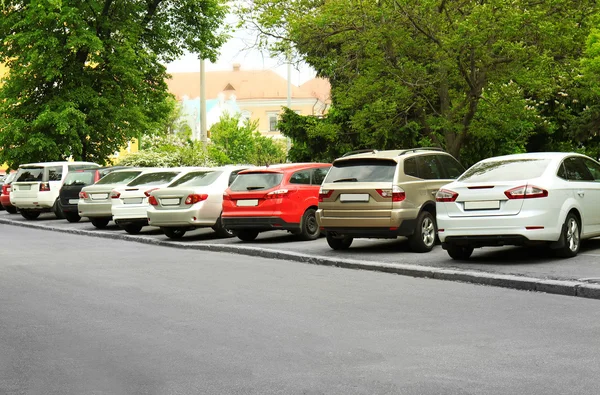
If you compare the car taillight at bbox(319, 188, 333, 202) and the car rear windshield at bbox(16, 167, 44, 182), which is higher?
the car rear windshield at bbox(16, 167, 44, 182)

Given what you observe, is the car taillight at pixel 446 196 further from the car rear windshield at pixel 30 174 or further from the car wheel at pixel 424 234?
the car rear windshield at pixel 30 174

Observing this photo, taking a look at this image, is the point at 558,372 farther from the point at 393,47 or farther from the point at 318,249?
the point at 393,47

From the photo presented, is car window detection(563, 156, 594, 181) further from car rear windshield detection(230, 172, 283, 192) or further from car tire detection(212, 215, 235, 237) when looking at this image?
car tire detection(212, 215, 235, 237)

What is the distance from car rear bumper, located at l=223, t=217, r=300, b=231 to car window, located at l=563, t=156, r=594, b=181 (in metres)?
5.68

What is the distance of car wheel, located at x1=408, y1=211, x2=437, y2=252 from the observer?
14445 millimetres

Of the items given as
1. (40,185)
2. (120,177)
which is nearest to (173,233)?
(120,177)

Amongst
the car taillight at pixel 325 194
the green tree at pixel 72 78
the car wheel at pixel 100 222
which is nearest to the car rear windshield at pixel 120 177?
the car wheel at pixel 100 222

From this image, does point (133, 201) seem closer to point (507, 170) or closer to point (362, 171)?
point (362, 171)

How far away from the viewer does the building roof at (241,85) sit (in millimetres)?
111750

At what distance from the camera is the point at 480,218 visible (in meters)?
12.3

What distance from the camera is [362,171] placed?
14.8 meters

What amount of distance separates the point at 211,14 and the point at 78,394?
36594mm

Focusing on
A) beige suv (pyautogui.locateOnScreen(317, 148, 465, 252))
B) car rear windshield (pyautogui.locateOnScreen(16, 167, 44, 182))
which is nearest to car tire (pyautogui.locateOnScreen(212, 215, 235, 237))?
beige suv (pyautogui.locateOnScreen(317, 148, 465, 252))

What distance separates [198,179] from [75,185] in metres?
8.24
